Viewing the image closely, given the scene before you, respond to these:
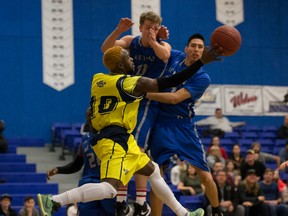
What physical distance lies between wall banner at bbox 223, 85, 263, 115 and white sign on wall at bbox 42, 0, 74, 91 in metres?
4.48

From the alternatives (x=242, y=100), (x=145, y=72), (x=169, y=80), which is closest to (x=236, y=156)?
(x=242, y=100)

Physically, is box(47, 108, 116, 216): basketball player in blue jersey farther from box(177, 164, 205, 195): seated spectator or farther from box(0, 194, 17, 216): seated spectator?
box(177, 164, 205, 195): seated spectator

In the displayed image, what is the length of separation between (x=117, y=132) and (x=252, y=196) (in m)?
6.36

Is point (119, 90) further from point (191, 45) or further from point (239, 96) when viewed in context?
point (239, 96)

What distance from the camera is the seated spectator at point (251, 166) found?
42.2ft

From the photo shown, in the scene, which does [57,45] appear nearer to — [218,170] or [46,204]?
[218,170]

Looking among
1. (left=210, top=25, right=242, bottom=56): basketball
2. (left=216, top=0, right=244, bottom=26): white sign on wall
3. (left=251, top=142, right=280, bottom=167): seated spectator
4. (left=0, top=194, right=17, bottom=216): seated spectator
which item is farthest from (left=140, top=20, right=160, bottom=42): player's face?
(left=216, top=0, right=244, bottom=26): white sign on wall

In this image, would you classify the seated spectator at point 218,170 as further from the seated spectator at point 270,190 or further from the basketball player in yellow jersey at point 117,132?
the basketball player in yellow jersey at point 117,132

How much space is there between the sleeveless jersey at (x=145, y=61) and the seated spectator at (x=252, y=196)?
5058mm

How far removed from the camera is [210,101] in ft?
59.1

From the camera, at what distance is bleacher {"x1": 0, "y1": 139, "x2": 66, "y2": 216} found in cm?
1114

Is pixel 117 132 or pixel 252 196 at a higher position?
pixel 117 132

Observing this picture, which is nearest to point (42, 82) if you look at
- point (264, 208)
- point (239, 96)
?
point (239, 96)

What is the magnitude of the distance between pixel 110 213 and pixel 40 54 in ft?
35.0
